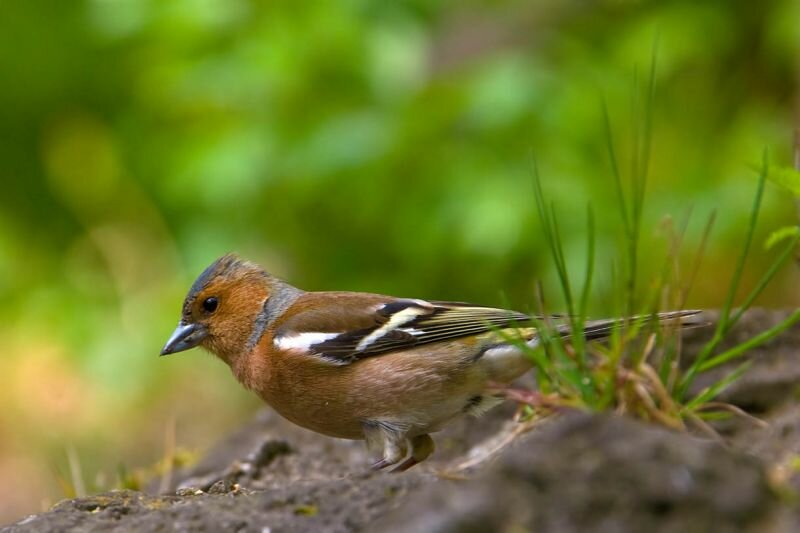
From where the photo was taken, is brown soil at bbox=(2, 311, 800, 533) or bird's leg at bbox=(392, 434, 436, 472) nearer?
brown soil at bbox=(2, 311, 800, 533)

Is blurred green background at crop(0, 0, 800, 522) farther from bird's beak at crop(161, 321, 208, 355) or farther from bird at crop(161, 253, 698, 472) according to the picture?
bird at crop(161, 253, 698, 472)

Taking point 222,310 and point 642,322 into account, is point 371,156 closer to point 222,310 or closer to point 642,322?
point 222,310

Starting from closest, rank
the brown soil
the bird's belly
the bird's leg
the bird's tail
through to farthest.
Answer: the brown soil → the bird's tail → the bird's belly → the bird's leg

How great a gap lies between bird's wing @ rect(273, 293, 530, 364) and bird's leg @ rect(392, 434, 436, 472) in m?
0.41

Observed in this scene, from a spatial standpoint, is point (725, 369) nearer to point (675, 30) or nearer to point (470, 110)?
point (470, 110)

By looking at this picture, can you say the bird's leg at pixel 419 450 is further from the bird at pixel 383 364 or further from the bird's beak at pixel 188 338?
the bird's beak at pixel 188 338

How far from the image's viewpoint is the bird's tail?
3.00m

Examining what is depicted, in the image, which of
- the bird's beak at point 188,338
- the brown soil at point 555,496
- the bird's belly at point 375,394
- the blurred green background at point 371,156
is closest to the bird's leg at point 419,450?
the bird's belly at point 375,394

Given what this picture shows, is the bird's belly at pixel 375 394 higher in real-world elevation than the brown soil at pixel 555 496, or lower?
lower

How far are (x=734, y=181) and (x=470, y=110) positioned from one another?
69.0 inches

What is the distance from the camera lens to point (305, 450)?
5.12 meters

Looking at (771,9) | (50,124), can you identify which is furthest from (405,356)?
(50,124)

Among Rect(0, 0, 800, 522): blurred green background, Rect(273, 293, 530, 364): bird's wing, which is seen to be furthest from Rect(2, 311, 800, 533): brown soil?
Rect(0, 0, 800, 522): blurred green background

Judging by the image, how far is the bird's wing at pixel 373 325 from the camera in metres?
4.59
